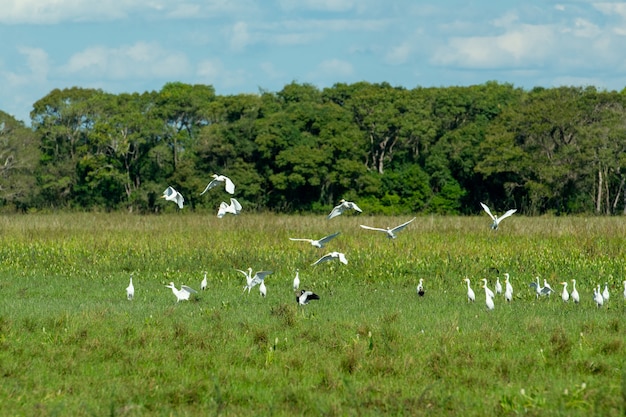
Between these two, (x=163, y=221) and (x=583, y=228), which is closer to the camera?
(x=583, y=228)

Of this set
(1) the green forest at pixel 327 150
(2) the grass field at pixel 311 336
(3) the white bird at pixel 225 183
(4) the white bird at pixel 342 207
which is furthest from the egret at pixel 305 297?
(1) the green forest at pixel 327 150

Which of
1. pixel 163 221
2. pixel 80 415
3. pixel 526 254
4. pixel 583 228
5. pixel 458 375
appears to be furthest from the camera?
pixel 163 221

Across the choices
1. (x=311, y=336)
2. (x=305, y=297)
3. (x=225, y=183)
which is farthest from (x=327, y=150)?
(x=311, y=336)

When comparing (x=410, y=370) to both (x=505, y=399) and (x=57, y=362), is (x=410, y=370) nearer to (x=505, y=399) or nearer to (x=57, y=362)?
(x=505, y=399)

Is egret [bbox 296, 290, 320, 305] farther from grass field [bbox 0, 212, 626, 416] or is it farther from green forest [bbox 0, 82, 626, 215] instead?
green forest [bbox 0, 82, 626, 215]

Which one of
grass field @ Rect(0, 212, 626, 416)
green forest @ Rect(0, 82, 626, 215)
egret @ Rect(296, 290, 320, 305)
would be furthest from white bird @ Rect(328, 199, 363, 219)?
green forest @ Rect(0, 82, 626, 215)

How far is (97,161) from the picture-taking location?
59.2 metres

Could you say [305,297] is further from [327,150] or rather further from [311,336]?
[327,150]

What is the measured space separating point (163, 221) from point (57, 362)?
20.4 m

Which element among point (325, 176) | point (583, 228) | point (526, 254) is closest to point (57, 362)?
point (526, 254)

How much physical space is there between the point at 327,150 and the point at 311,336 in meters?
43.7

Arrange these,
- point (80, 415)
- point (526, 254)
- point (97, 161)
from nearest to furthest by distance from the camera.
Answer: point (80, 415)
point (526, 254)
point (97, 161)

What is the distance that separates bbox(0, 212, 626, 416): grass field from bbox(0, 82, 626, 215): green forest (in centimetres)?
2790

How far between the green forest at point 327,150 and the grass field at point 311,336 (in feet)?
91.5
